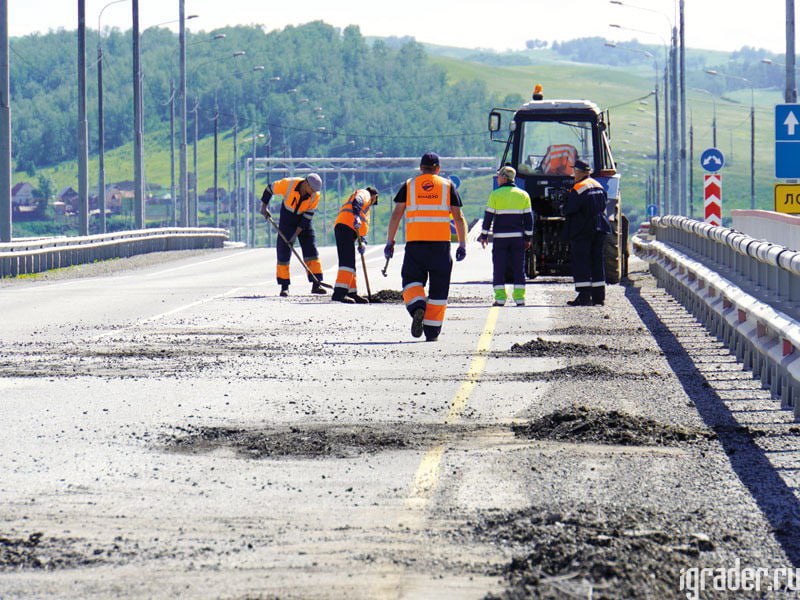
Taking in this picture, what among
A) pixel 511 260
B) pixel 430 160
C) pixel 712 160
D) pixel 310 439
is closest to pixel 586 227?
pixel 511 260

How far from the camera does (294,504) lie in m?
7.75

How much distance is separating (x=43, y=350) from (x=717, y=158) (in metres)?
24.0

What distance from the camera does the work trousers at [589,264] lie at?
71.4 ft

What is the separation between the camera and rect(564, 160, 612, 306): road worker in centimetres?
2186

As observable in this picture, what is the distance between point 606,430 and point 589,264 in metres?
12.1

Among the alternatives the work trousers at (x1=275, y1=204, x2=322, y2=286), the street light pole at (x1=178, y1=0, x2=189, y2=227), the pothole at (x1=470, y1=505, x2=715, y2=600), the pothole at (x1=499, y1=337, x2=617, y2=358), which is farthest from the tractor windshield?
the street light pole at (x1=178, y1=0, x2=189, y2=227)

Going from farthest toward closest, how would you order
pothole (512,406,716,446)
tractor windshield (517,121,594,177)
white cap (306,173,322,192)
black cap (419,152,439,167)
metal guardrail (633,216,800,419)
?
tractor windshield (517,121,594,177), white cap (306,173,322,192), black cap (419,152,439,167), metal guardrail (633,216,800,419), pothole (512,406,716,446)

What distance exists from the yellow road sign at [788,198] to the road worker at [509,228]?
592 centimetres

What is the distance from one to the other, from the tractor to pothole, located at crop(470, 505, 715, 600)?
18.4 meters

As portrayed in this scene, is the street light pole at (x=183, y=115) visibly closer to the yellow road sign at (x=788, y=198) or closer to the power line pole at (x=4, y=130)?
the power line pole at (x=4, y=130)

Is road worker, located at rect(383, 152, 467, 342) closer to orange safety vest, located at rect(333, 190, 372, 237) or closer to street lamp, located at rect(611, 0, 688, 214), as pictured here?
orange safety vest, located at rect(333, 190, 372, 237)

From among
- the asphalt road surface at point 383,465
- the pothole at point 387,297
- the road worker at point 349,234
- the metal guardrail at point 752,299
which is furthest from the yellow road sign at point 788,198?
the asphalt road surface at point 383,465

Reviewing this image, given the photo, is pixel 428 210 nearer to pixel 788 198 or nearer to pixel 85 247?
pixel 788 198

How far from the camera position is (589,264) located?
22062 millimetres
